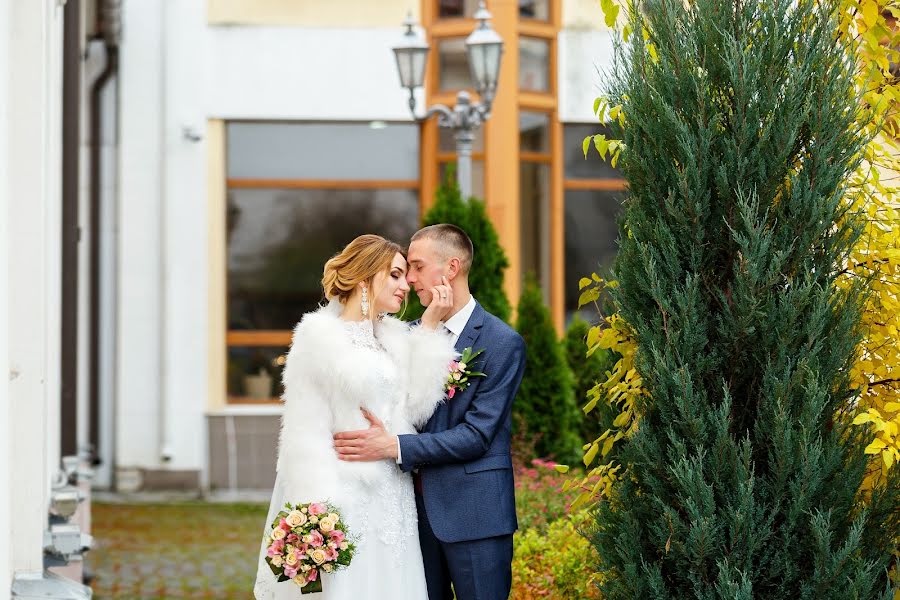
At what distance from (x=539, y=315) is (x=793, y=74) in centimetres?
800

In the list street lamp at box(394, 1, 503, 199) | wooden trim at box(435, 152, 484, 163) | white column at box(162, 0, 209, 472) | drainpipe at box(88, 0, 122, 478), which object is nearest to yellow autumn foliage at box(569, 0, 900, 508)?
street lamp at box(394, 1, 503, 199)

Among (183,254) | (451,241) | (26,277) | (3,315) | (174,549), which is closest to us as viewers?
(3,315)

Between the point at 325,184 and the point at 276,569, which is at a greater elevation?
the point at 325,184

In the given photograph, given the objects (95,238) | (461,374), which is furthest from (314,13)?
(461,374)

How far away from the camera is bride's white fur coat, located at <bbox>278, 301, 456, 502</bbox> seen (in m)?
4.98

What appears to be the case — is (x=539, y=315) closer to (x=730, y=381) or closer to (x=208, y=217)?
(x=208, y=217)

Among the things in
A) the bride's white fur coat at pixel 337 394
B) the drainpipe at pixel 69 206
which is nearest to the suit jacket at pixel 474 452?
the bride's white fur coat at pixel 337 394

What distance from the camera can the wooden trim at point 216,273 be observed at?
53.1 feet

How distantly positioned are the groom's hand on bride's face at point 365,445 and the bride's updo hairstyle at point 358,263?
1.82ft

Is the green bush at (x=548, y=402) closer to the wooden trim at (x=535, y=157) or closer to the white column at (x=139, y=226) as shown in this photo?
the wooden trim at (x=535, y=157)

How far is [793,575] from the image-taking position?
13.6ft

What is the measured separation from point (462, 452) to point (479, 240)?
21.3ft

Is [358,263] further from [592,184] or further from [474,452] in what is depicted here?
[592,184]

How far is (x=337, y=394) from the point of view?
16.5 feet
